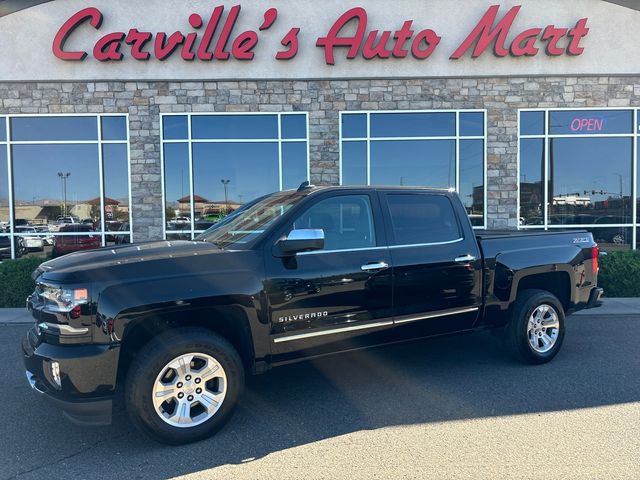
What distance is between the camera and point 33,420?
385 cm

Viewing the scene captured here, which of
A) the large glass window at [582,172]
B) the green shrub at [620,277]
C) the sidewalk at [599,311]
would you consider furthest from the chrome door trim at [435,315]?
→ the large glass window at [582,172]

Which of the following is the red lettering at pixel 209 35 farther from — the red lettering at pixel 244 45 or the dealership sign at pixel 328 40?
the red lettering at pixel 244 45

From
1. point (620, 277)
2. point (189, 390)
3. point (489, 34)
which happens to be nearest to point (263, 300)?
point (189, 390)

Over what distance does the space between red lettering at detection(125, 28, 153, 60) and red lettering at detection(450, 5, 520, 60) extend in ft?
23.1

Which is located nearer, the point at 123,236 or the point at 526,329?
the point at 526,329

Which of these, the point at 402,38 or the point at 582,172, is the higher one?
the point at 402,38

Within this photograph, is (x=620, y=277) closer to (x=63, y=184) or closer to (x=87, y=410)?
(x=87, y=410)

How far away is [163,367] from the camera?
3.31 metres

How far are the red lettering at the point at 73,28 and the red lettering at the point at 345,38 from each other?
5.03 m

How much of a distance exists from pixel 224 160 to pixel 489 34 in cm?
684

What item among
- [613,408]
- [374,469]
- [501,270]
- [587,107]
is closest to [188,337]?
[374,469]

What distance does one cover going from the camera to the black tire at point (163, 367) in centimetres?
324

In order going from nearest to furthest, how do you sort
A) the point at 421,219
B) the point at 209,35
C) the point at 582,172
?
the point at 421,219 < the point at 209,35 < the point at 582,172

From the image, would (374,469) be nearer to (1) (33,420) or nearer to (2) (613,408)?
(2) (613,408)
